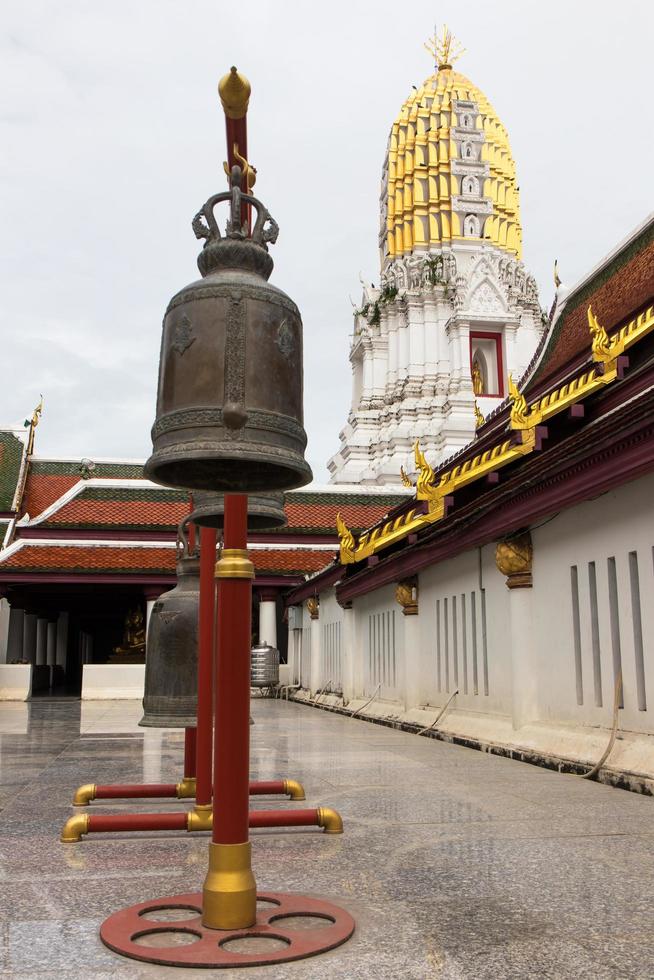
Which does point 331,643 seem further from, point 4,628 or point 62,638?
point 62,638

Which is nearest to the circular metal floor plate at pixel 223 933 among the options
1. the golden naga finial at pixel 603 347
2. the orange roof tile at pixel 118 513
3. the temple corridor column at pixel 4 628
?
the golden naga finial at pixel 603 347

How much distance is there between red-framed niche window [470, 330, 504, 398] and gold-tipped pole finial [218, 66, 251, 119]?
130ft

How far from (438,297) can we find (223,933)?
140ft

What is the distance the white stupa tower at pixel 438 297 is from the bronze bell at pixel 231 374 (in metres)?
35.4

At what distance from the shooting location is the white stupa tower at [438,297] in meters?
41.9

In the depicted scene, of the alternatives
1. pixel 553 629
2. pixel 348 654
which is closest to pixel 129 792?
pixel 553 629

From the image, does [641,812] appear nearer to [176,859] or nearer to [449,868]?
[449,868]

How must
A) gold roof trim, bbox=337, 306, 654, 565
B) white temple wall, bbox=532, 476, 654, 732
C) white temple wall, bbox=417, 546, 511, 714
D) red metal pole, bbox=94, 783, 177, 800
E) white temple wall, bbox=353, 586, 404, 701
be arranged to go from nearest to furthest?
red metal pole, bbox=94, 783, 177, 800 < white temple wall, bbox=532, 476, 654, 732 < gold roof trim, bbox=337, 306, 654, 565 < white temple wall, bbox=417, 546, 511, 714 < white temple wall, bbox=353, 586, 404, 701

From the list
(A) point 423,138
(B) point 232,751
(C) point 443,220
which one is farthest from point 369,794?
(A) point 423,138

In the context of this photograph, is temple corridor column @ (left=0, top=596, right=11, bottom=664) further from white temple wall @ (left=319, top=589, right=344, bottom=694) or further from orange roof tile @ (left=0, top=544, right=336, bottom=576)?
white temple wall @ (left=319, top=589, right=344, bottom=694)

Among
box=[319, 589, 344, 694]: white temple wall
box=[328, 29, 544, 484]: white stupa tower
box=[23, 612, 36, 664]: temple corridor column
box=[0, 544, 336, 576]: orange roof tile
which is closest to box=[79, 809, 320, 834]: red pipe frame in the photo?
box=[319, 589, 344, 694]: white temple wall

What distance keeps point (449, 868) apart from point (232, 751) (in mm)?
1451

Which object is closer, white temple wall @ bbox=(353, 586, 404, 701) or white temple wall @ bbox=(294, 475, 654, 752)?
white temple wall @ bbox=(294, 475, 654, 752)

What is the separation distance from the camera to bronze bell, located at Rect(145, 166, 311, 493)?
11.9ft
